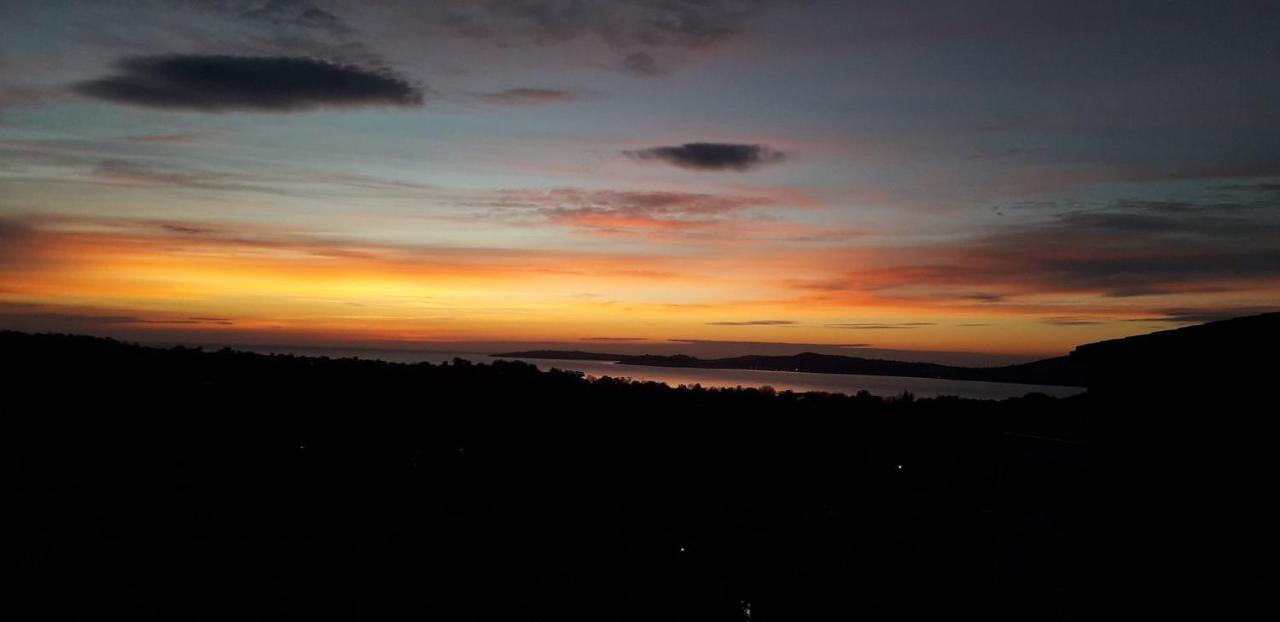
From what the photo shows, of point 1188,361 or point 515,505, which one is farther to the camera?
point 515,505

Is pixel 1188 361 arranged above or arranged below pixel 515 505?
above

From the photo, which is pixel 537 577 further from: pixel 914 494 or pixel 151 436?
pixel 151 436

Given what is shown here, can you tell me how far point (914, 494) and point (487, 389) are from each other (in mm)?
18067

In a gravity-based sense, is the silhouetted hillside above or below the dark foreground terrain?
above

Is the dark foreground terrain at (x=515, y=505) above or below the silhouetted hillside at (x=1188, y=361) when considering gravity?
below

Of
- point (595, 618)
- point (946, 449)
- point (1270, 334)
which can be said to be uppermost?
point (1270, 334)

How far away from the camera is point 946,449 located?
22.7 meters

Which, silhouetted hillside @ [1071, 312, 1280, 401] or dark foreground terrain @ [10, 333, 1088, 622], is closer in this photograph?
silhouetted hillside @ [1071, 312, 1280, 401]

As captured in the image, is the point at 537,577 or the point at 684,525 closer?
the point at 537,577

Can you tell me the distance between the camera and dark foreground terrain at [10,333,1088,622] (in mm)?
10938

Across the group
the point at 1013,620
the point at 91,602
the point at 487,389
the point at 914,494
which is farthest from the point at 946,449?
the point at 91,602

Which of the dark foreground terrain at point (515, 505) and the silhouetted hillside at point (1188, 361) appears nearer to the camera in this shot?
the silhouetted hillside at point (1188, 361)

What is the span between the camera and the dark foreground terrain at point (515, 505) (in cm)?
1094

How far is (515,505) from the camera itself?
678 inches
